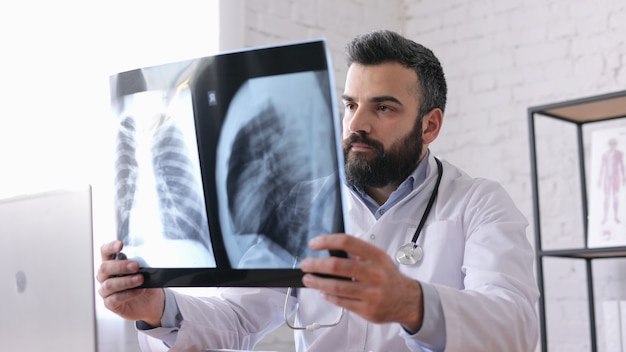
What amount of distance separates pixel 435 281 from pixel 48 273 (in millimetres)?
761

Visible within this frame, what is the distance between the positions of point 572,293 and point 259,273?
231cm

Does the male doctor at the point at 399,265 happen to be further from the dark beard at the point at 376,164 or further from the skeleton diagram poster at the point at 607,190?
the skeleton diagram poster at the point at 607,190

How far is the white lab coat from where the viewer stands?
1.51m

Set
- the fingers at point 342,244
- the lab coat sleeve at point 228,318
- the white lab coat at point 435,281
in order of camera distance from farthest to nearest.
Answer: the lab coat sleeve at point 228,318, the white lab coat at point 435,281, the fingers at point 342,244

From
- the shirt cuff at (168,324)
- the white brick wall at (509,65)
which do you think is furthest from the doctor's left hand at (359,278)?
the white brick wall at (509,65)

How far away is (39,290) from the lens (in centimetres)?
132

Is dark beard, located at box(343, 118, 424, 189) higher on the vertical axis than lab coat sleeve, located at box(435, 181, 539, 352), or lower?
higher

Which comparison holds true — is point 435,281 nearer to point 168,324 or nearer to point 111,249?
point 168,324

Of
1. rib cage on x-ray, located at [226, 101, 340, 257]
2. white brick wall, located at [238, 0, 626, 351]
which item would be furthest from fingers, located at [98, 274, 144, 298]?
white brick wall, located at [238, 0, 626, 351]

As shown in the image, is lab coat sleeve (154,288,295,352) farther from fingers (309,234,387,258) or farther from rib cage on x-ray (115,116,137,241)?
fingers (309,234,387,258)

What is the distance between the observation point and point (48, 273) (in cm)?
131

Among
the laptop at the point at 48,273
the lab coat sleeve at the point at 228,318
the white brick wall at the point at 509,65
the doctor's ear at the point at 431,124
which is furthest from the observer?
the white brick wall at the point at 509,65

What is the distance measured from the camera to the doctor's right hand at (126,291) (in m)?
1.41

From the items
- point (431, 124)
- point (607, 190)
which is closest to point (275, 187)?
point (431, 124)
